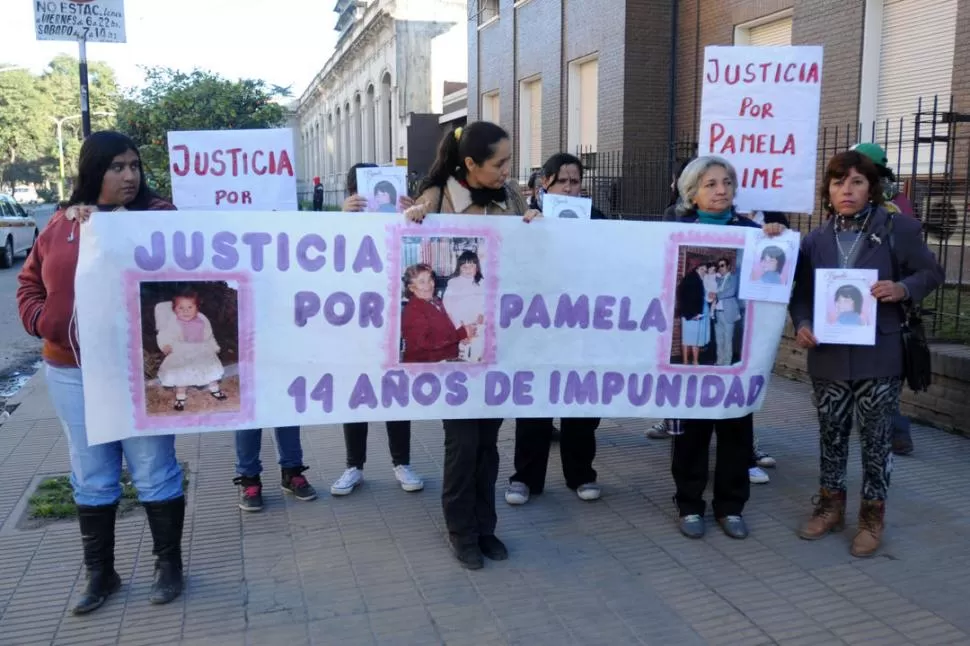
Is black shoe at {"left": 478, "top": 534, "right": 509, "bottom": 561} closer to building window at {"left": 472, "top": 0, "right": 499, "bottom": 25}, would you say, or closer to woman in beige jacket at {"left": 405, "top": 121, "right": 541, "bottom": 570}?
woman in beige jacket at {"left": 405, "top": 121, "right": 541, "bottom": 570}

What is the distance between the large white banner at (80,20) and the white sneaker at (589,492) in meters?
5.09

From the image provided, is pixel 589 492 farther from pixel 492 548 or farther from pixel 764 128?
pixel 764 128

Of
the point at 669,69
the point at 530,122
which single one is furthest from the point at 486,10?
the point at 669,69

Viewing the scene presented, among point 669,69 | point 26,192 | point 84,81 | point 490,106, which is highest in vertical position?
point 490,106

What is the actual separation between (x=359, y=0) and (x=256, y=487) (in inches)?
1564

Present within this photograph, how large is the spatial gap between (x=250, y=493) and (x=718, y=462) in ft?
8.24

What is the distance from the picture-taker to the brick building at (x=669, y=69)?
1035 centimetres

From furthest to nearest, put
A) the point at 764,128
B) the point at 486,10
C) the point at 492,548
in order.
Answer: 1. the point at 486,10
2. the point at 764,128
3. the point at 492,548

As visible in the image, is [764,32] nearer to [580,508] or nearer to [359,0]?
[580,508]

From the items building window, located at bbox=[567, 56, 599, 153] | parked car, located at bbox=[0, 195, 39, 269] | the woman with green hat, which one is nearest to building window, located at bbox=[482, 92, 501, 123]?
building window, located at bbox=[567, 56, 599, 153]

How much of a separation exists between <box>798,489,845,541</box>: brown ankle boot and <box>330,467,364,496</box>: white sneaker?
2454mm

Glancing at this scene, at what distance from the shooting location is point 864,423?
3971 mm

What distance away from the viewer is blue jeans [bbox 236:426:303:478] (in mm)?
4707

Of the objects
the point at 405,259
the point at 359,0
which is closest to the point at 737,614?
the point at 405,259
